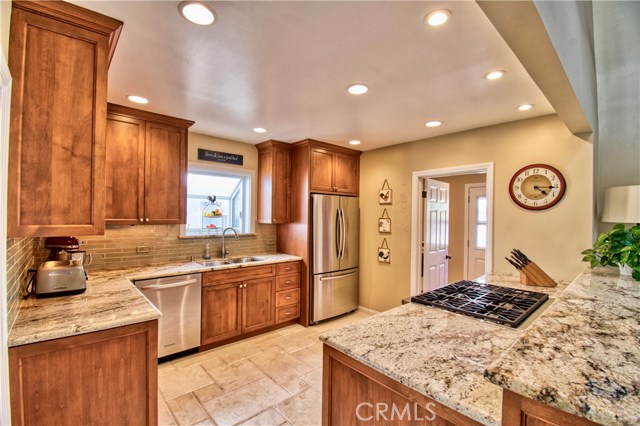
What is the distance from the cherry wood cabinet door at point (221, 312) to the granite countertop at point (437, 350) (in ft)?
7.04

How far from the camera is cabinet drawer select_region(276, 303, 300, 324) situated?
147 inches

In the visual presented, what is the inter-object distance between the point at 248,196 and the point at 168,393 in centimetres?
247

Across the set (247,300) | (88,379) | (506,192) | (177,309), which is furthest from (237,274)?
(506,192)

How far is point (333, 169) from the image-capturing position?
418cm

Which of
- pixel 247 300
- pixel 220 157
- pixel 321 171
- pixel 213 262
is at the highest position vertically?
pixel 220 157

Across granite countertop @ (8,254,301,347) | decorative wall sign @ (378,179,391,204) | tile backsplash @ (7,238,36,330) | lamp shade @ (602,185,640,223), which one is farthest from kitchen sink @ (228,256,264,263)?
lamp shade @ (602,185,640,223)

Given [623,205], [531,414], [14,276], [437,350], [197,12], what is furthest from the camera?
[623,205]

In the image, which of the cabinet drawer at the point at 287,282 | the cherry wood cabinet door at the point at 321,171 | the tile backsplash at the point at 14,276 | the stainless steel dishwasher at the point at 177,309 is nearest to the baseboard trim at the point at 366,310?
the cabinet drawer at the point at 287,282

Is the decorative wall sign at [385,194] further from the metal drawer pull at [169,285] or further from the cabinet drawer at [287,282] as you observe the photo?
the metal drawer pull at [169,285]

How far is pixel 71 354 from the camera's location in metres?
1.44

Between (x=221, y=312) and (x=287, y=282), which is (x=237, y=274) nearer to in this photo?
(x=221, y=312)

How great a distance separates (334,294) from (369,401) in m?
2.93

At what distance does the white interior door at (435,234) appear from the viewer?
3.98 m

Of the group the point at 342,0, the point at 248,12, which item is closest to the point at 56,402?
the point at 248,12
